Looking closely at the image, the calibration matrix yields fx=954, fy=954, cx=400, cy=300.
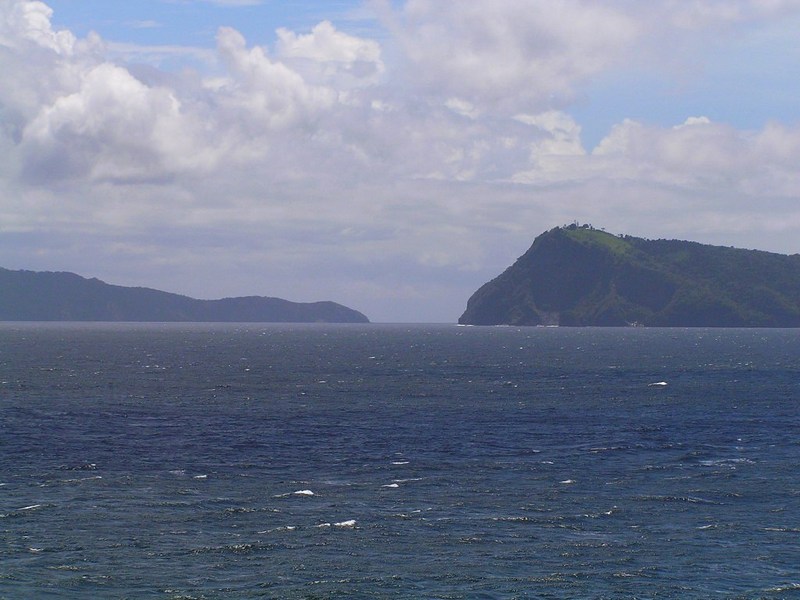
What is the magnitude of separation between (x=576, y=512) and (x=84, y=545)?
92.3 ft

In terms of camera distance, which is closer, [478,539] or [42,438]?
[478,539]

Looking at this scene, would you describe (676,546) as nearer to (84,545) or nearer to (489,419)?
(84,545)

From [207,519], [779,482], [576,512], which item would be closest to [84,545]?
[207,519]

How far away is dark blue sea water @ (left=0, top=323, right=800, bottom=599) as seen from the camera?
45.2m

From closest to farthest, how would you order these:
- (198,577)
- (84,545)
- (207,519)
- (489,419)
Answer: (198,577), (84,545), (207,519), (489,419)

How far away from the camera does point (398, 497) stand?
61.1m

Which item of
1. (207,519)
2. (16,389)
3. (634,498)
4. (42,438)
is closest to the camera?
(207,519)

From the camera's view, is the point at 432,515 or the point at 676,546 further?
the point at 432,515

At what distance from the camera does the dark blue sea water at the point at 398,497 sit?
45.2 m

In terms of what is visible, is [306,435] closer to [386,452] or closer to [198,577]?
[386,452]

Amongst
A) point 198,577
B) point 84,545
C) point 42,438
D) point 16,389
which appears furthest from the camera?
point 16,389

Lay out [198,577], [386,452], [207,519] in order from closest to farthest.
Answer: [198,577], [207,519], [386,452]

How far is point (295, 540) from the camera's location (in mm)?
51125

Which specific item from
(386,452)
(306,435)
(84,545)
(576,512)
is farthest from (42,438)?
(576,512)
